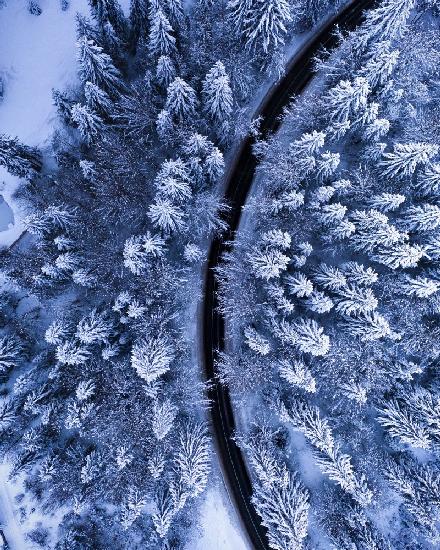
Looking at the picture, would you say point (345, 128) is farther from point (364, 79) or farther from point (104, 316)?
point (104, 316)

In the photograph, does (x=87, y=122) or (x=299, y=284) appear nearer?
(x=299, y=284)

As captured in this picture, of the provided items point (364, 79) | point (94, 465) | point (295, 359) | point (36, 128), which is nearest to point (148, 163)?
point (36, 128)

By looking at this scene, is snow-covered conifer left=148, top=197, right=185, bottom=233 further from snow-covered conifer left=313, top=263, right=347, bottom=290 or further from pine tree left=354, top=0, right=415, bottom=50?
pine tree left=354, top=0, right=415, bottom=50

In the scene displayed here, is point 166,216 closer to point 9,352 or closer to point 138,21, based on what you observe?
point 138,21

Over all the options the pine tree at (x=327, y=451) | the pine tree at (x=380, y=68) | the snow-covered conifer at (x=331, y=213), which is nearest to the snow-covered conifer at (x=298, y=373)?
the pine tree at (x=327, y=451)

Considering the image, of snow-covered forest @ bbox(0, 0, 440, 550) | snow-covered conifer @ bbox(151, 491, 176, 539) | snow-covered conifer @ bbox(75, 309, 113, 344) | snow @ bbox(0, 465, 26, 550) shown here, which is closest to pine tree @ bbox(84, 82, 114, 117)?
snow-covered forest @ bbox(0, 0, 440, 550)

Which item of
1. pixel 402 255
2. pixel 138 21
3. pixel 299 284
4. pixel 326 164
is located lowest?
pixel 402 255

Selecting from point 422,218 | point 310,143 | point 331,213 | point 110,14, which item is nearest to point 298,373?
point 331,213

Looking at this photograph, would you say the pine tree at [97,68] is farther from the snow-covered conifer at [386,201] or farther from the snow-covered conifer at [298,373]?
the snow-covered conifer at [298,373]
